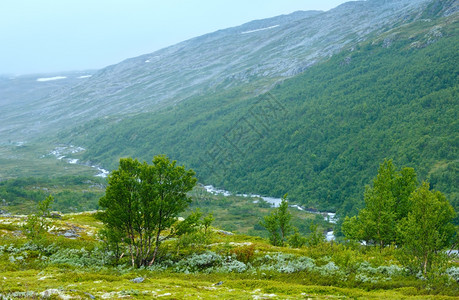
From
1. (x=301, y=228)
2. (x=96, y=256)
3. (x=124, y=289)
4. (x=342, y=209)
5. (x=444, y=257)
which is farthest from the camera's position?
(x=342, y=209)

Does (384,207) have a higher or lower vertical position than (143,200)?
lower

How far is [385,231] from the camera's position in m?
51.7

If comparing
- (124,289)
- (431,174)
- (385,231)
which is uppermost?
(124,289)

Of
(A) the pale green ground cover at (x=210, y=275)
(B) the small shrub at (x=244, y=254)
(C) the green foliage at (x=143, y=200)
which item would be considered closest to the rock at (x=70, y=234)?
(A) the pale green ground cover at (x=210, y=275)

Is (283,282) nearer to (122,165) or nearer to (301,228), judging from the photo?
(122,165)

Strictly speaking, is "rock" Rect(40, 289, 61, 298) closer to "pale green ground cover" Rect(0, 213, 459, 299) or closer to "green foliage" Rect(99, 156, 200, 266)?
"pale green ground cover" Rect(0, 213, 459, 299)

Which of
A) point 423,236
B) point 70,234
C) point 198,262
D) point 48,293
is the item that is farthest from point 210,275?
point 70,234

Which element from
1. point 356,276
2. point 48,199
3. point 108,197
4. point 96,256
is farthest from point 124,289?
point 48,199

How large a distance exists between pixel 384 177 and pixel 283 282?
104 ft

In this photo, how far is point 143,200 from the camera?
113ft

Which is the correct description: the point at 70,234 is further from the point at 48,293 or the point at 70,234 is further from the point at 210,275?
the point at 48,293

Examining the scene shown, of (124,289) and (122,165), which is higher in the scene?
(122,165)

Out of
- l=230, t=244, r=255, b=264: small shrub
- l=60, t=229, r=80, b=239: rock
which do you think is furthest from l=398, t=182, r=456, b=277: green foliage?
l=60, t=229, r=80, b=239: rock

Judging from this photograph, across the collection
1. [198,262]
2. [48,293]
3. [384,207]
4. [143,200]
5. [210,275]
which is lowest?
[384,207]
